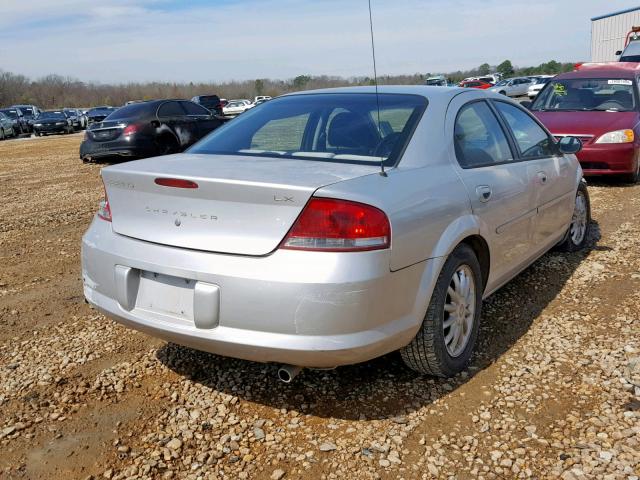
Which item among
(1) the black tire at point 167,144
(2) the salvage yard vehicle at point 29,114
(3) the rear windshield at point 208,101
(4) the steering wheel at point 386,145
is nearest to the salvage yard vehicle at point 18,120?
(2) the salvage yard vehicle at point 29,114

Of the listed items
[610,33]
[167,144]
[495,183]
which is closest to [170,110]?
[167,144]

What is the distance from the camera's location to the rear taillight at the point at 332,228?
2461 millimetres

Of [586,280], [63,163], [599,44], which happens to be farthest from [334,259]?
[599,44]

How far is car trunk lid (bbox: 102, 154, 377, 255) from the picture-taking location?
251 cm

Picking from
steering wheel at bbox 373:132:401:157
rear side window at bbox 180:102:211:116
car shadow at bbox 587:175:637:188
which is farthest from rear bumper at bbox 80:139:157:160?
steering wheel at bbox 373:132:401:157

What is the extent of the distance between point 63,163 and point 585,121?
12069mm

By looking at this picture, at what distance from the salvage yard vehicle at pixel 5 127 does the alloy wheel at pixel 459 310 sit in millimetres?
30278

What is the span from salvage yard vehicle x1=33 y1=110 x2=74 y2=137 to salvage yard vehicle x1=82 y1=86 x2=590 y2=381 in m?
32.9

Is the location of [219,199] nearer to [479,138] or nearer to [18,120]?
[479,138]

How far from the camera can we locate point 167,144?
39.7 feet

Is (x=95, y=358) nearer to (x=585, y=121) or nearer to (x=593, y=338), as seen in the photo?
(x=593, y=338)

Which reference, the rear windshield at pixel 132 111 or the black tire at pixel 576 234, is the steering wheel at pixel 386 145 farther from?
the rear windshield at pixel 132 111

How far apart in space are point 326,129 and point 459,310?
126 centimetres

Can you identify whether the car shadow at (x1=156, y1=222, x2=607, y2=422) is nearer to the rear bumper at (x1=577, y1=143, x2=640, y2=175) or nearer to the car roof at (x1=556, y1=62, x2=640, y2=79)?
the rear bumper at (x1=577, y1=143, x2=640, y2=175)
